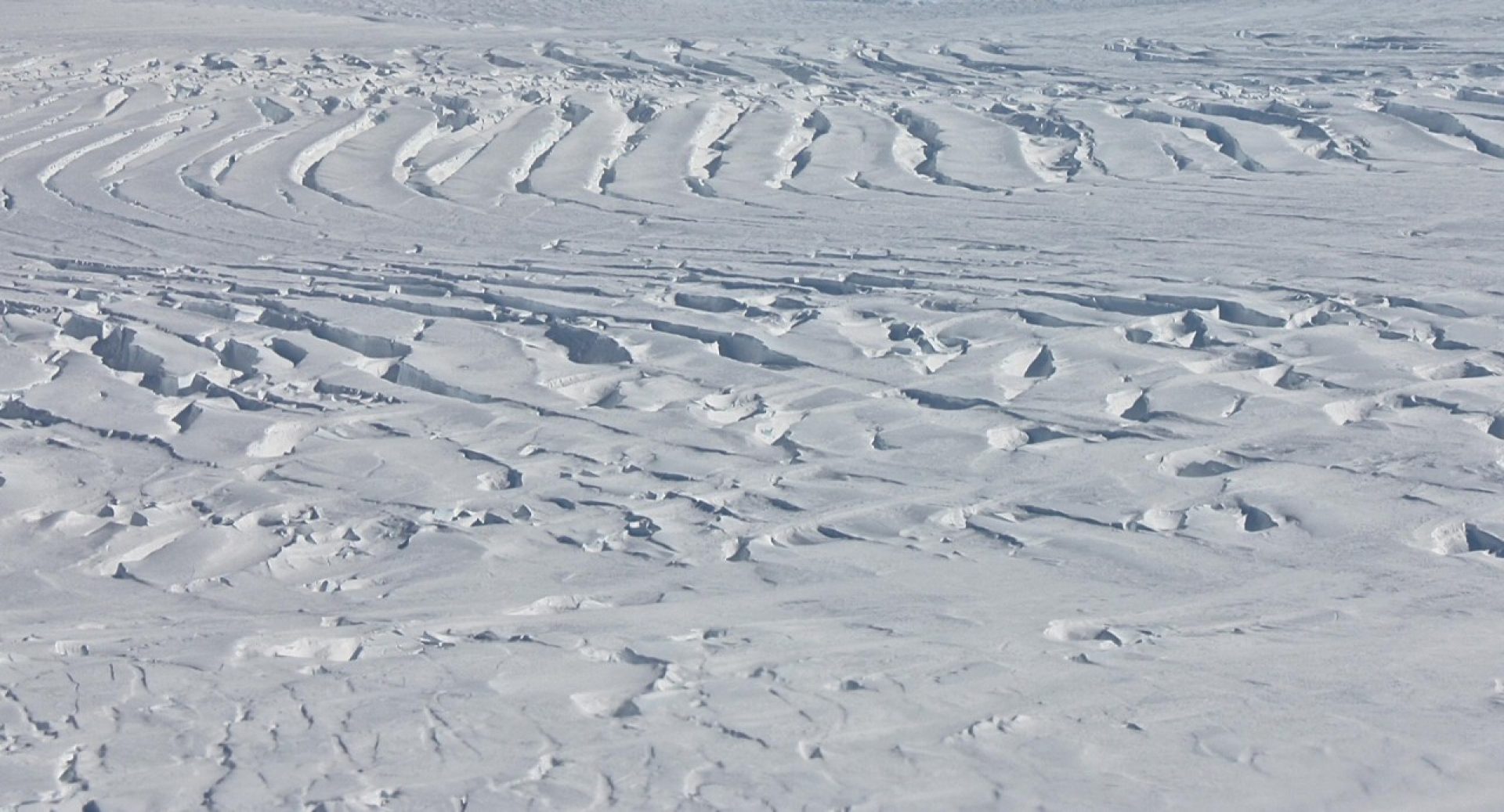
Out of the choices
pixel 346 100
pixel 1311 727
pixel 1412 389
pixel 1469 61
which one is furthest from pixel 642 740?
pixel 1469 61

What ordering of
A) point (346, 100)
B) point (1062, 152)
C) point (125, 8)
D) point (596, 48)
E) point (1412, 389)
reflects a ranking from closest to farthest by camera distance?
point (1412, 389) < point (1062, 152) < point (346, 100) < point (596, 48) < point (125, 8)

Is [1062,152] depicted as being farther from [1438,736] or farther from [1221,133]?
[1438,736]

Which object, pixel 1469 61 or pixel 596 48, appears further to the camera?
pixel 596 48

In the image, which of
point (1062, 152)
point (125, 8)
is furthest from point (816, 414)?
point (125, 8)

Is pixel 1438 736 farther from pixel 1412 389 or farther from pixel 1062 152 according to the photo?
pixel 1062 152

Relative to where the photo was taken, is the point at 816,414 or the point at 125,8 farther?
the point at 125,8

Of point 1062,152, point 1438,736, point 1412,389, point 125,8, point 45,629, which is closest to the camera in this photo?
point 1438,736
